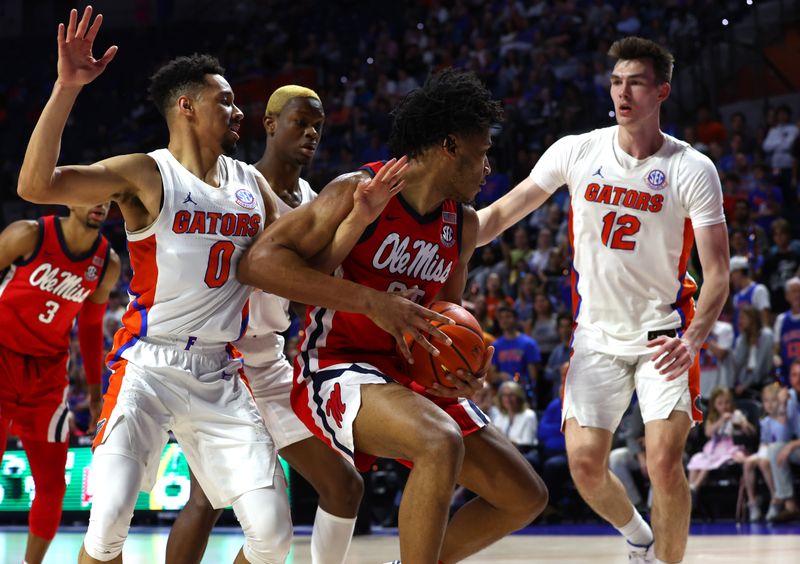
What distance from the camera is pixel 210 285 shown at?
4.18m

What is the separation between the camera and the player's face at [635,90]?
16.8 ft

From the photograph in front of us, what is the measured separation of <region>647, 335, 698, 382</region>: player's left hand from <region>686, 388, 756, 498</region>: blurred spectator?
192 inches

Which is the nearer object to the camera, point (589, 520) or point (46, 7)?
point (589, 520)

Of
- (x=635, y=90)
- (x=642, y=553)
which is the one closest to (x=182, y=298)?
(x=635, y=90)

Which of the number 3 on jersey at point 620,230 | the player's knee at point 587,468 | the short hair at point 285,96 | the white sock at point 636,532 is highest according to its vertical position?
the short hair at point 285,96

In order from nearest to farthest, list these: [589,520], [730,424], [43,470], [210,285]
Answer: [210,285], [43,470], [730,424], [589,520]

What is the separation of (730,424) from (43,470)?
231 inches

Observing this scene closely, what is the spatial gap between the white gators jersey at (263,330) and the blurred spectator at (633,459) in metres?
5.33

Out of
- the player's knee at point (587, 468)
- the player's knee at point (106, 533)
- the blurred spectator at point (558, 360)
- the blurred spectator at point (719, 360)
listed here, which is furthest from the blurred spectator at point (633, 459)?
the player's knee at point (106, 533)

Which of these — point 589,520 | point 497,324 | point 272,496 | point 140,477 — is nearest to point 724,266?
point 272,496

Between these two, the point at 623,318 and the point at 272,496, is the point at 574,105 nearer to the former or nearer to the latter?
the point at 623,318

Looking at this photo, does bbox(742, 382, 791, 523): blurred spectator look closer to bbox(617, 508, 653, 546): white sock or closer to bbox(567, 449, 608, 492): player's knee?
bbox(617, 508, 653, 546): white sock

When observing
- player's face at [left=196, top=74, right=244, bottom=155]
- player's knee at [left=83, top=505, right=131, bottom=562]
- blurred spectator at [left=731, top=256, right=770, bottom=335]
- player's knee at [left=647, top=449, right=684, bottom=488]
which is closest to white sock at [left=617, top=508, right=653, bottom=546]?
player's knee at [left=647, top=449, right=684, bottom=488]

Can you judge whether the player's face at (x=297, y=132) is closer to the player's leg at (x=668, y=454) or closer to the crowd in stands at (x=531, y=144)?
the player's leg at (x=668, y=454)
